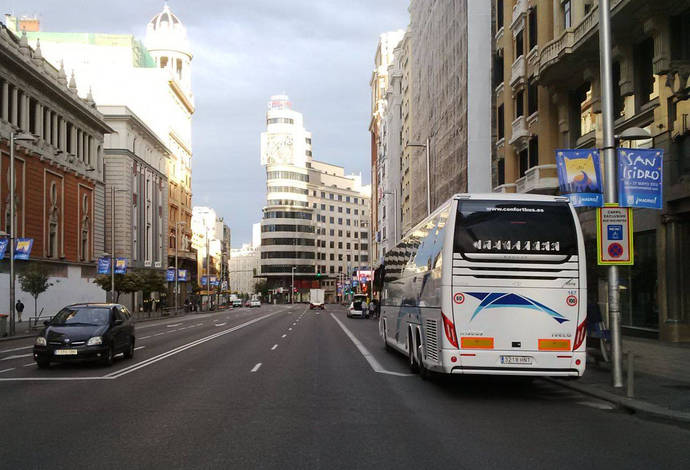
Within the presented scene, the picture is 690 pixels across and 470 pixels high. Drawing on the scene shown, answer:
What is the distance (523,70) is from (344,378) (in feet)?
70.7

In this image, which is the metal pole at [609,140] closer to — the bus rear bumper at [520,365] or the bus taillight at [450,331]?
the bus rear bumper at [520,365]

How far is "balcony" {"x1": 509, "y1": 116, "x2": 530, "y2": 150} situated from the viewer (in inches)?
1260

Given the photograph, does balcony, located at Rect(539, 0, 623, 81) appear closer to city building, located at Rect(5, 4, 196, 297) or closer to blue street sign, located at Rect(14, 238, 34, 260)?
blue street sign, located at Rect(14, 238, 34, 260)

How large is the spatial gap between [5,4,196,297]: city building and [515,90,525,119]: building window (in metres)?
53.2

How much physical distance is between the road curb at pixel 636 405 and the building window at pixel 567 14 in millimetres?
18596

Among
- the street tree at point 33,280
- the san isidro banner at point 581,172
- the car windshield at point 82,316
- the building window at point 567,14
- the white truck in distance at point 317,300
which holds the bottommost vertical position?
the white truck in distance at point 317,300

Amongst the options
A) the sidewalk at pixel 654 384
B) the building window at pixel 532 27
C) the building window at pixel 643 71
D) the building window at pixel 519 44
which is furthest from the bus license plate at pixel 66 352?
the building window at pixel 519 44

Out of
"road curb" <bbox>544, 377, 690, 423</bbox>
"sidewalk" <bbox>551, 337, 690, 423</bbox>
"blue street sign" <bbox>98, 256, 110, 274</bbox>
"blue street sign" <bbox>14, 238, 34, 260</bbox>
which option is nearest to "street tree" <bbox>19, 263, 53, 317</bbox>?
"blue street sign" <bbox>14, 238, 34, 260</bbox>

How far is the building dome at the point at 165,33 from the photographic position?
10388cm

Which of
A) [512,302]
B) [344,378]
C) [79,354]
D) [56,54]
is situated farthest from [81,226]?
[512,302]

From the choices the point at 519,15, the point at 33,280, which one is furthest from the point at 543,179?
the point at 33,280

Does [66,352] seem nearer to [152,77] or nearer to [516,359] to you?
[516,359]

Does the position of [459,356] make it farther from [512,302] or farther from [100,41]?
[100,41]

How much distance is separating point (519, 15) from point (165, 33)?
82154mm
